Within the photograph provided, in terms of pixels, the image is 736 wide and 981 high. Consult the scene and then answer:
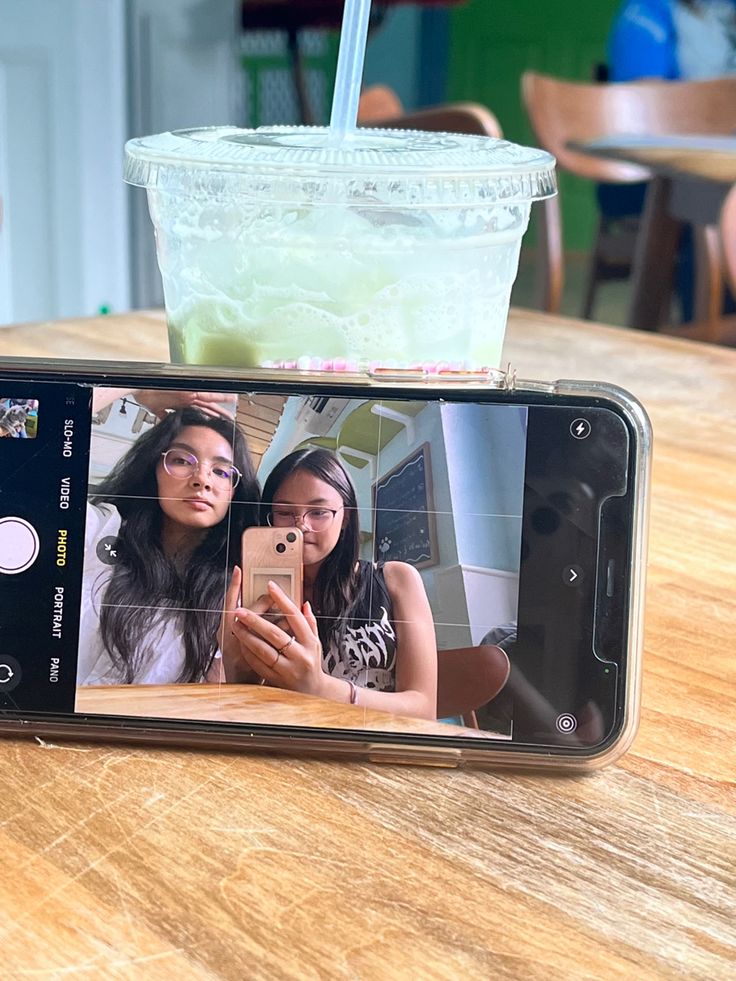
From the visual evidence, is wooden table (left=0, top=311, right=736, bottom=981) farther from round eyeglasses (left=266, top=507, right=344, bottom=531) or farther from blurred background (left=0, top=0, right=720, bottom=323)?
blurred background (left=0, top=0, right=720, bottom=323)

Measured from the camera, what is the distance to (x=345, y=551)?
29cm

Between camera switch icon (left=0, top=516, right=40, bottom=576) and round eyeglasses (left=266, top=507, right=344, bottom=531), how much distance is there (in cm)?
6

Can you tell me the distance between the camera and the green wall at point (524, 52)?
4.02m

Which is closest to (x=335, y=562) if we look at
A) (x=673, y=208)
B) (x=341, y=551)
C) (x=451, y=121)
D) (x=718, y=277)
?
(x=341, y=551)

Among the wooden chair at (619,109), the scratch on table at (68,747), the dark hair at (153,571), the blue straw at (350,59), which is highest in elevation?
the wooden chair at (619,109)

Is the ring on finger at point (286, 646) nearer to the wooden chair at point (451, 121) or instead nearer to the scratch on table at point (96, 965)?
the scratch on table at point (96, 965)

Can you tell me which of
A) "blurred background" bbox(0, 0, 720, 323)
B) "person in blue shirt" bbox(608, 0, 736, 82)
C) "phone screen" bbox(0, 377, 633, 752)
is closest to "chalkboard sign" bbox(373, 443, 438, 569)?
"phone screen" bbox(0, 377, 633, 752)

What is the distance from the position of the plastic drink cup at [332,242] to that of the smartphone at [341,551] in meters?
0.06

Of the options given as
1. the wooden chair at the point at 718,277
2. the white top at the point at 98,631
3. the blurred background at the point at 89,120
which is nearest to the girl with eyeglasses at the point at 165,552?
the white top at the point at 98,631

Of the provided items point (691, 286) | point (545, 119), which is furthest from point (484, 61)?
point (545, 119)

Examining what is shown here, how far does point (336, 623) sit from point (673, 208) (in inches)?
64.0

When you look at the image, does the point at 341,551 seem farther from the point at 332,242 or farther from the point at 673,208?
the point at 673,208

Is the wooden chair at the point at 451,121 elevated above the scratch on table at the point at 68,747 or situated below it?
above

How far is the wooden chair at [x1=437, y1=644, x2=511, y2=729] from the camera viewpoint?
28 centimetres
